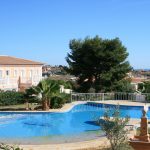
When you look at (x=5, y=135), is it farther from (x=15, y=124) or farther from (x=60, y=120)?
(x=60, y=120)

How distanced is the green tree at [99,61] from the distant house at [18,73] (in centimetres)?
446

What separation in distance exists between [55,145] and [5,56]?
29433mm

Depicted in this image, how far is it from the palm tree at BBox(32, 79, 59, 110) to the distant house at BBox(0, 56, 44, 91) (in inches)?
380

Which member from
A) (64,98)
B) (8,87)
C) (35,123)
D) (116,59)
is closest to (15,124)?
(35,123)

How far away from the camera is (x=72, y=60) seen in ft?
133

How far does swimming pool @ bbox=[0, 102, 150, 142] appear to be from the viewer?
2031 centimetres

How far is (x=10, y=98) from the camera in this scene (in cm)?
3103

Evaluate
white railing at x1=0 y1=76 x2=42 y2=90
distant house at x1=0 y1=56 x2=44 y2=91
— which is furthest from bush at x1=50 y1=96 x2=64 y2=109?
distant house at x1=0 y1=56 x2=44 y2=91

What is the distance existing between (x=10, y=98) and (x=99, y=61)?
11.6 metres

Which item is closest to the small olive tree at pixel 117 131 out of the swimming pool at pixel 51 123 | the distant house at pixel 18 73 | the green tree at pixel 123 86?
the swimming pool at pixel 51 123

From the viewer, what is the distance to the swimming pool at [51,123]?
2031 centimetres

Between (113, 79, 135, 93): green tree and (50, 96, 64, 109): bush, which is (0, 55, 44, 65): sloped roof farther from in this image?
(50, 96, 64, 109): bush

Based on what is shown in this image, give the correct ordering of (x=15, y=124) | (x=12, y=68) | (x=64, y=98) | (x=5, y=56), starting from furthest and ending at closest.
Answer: (x=5, y=56) < (x=12, y=68) < (x=64, y=98) < (x=15, y=124)

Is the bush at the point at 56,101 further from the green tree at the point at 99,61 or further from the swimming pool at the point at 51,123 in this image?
the green tree at the point at 99,61
